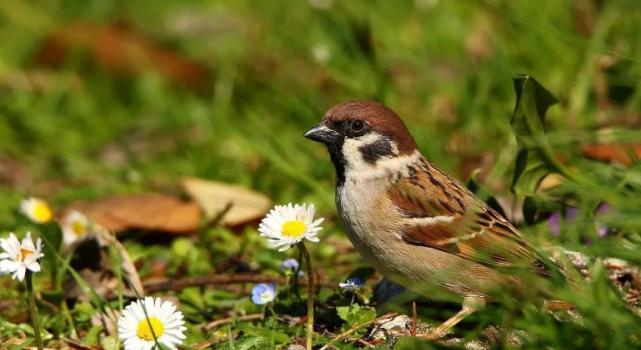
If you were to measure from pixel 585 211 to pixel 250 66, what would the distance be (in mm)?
3453

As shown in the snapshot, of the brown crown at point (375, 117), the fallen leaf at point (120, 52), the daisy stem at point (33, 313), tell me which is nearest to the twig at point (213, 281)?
the brown crown at point (375, 117)

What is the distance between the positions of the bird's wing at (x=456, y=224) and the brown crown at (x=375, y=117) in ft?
0.63

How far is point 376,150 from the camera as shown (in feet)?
12.4

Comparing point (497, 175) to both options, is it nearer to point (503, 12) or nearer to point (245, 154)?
point (503, 12)

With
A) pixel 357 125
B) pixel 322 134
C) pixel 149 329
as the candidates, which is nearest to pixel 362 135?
pixel 357 125

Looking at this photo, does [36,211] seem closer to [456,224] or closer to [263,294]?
[263,294]

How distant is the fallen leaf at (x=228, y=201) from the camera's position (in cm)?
441

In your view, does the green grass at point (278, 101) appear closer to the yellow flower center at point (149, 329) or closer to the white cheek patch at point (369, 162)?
the yellow flower center at point (149, 329)

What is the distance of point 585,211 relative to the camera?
311 cm

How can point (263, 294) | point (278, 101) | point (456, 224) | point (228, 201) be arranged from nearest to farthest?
1. point (263, 294)
2. point (456, 224)
3. point (228, 201)
4. point (278, 101)

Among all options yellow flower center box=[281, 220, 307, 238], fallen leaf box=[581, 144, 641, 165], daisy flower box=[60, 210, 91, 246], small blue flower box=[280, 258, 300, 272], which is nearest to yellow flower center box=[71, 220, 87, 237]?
daisy flower box=[60, 210, 91, 246]

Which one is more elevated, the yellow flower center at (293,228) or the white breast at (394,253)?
the yellow flower center at (293,228)

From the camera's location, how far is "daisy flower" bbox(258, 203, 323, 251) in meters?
3.08

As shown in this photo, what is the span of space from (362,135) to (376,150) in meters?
0.07
